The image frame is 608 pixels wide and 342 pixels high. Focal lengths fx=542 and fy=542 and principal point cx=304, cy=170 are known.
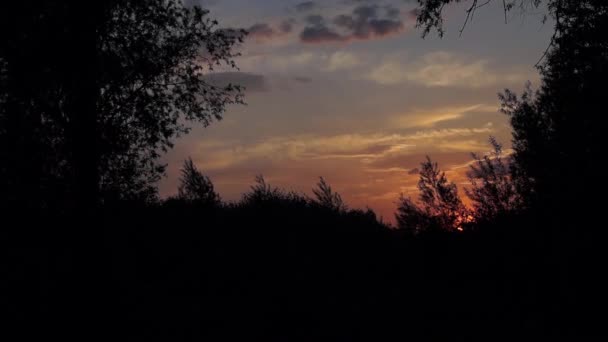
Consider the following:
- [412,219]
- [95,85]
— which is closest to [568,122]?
[412,219]

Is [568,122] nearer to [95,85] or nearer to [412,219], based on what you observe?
[412,219]

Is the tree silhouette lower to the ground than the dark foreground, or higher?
higher

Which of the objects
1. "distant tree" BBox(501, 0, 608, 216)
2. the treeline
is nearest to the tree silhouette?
the treeline

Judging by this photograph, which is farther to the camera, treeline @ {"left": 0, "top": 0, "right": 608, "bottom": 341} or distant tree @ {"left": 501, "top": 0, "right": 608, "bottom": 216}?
distant tree @ {"left": 501, "top": 0, "right": 608, "bottom": 216}

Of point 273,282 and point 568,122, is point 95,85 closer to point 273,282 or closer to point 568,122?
point 273,282

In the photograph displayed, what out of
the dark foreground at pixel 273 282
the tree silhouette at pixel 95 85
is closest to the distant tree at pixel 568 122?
the dark foreground at pixel 273 282

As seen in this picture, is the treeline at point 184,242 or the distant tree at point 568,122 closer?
the treeline at point 184,242

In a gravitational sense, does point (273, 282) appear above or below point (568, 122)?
below

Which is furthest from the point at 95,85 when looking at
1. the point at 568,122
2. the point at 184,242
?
the point at 568,122

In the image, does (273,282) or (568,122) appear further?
(568,122)

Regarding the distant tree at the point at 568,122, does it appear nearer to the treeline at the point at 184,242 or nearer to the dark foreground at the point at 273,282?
the treeline at the point at 184,242

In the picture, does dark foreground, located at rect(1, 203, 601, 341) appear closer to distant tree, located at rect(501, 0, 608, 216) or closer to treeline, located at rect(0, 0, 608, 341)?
treeline, located at rect(0, 0, 608, 341)

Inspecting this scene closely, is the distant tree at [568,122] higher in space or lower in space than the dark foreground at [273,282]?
higher

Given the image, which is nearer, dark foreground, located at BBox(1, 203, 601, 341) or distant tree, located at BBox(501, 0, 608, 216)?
dark foreground, located at BBox(1, 203, 601, 341)
